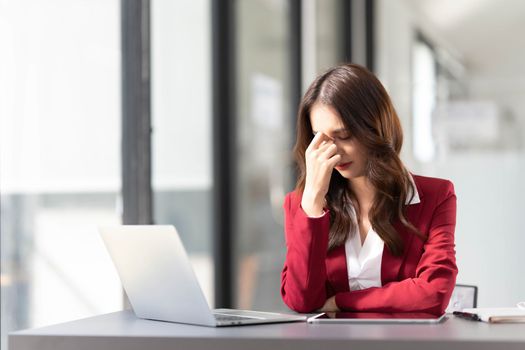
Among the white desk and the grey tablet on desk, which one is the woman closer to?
the grey tablet on desk

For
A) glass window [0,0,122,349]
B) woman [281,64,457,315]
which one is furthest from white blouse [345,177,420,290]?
glass window [0,0,122,349]

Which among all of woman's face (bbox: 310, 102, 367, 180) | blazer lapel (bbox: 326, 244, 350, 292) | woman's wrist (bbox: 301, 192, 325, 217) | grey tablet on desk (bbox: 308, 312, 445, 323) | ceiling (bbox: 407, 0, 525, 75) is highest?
ceiling (bbox: 407, 0, 525, 75)

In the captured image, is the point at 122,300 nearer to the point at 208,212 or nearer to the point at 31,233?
the point at 31,233

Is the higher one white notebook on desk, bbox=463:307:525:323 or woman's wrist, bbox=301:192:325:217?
woman's wrist, bbox=301:192:325:217

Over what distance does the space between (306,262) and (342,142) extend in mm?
326

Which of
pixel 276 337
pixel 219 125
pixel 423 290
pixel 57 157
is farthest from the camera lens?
pixel 219 125

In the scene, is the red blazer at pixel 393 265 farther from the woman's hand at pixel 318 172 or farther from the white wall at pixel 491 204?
the white wall at pixel 491 204

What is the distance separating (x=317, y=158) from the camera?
7.75 ft

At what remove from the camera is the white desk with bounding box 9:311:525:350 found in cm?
163

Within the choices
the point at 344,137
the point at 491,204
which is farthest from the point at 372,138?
the point at 491,204

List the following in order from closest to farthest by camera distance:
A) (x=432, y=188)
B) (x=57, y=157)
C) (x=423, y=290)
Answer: (x=423, y=290), (x=432, y=188), (x=57, y=157)

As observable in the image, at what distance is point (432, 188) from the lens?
8.25 ft

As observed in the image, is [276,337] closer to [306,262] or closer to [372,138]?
[306,262]

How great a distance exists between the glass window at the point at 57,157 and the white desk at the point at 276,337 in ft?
2.74
